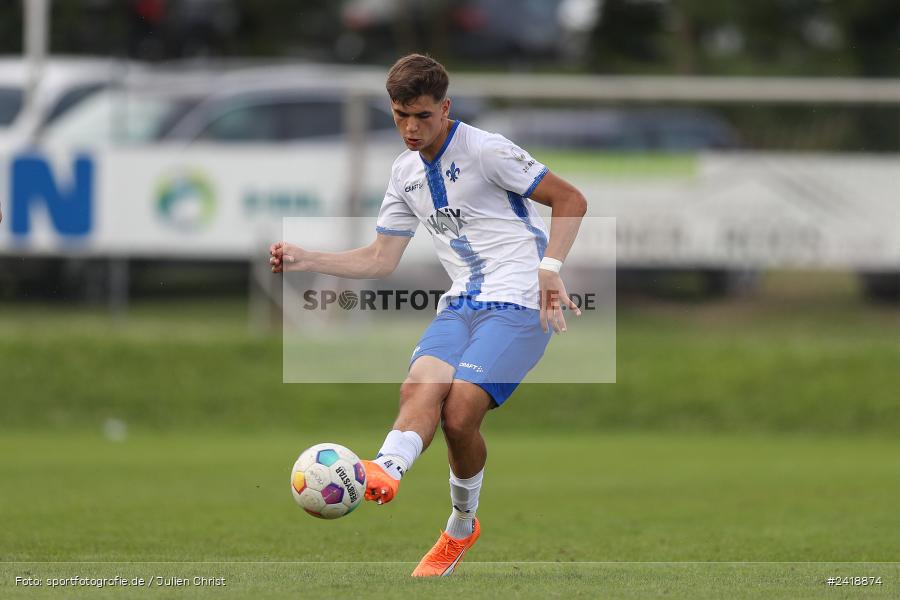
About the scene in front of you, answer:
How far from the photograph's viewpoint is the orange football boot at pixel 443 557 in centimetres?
672

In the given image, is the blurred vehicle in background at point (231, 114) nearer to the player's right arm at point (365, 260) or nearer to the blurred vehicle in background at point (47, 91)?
the blurred vehicle in background at point (47, 91)

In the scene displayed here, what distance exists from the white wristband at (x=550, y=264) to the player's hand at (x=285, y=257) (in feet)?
3.66

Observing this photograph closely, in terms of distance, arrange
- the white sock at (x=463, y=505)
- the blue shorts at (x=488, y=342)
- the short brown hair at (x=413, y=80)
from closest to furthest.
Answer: the short brown hair at (x=413, y=80), the blue shorts at (x=488, y=342), the white sock at (x=463, y=505)

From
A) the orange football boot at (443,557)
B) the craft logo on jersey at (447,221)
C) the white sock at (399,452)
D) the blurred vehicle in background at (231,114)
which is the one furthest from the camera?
the blurred vehicle in background at (231,114)

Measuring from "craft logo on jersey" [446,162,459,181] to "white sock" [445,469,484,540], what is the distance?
4.38 feet

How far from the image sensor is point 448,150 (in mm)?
6750

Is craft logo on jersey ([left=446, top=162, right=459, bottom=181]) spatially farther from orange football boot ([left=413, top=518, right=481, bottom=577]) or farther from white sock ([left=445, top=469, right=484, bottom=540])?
orange football boot ([left=413, top=518, right=481, bottom=577])

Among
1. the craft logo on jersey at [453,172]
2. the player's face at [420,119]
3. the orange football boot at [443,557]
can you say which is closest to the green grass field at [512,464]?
the orange football boot at [443,557]

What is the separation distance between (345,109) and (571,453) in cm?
595

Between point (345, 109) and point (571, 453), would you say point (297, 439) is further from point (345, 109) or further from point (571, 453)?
point (345, 109)

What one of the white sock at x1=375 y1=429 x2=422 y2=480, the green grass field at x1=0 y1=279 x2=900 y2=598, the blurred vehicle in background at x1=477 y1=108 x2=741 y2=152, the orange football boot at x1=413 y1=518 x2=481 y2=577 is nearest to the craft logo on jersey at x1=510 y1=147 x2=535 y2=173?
the white sock at x1=375 y1=429 x2=422 y2=480

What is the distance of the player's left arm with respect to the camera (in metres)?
6.50

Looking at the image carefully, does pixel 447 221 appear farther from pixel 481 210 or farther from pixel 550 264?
pixel 550 264

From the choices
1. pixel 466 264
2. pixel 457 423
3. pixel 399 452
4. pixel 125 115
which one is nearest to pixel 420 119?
pixel 466 264
